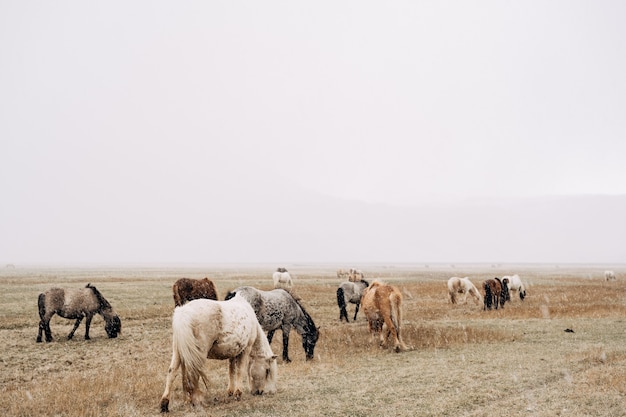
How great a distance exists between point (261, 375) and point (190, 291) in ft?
35.7

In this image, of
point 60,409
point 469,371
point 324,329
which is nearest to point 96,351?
point 60,409

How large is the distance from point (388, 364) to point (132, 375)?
7363 mm

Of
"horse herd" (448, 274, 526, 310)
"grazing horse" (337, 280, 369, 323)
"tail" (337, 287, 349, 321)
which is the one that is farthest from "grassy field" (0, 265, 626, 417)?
"horse herd" (448, 274, 526, 310)

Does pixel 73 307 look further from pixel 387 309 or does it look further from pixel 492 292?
pixel 492 292

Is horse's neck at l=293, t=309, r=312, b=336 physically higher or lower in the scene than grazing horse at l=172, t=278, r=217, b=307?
lower

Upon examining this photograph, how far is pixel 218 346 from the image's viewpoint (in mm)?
8641

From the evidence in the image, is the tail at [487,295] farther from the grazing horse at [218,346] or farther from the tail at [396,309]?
the grazing horse at [218,346]

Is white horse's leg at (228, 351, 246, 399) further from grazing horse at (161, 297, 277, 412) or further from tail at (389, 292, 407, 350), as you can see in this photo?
tail at (389, 292, 407, 350)

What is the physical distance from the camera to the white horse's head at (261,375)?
31.8 ft

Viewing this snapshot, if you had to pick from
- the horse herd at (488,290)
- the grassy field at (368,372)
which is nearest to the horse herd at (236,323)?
the grassy field at (368,372)

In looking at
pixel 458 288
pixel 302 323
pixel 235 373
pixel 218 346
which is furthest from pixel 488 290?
pixel 218 346

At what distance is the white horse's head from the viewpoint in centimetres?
969

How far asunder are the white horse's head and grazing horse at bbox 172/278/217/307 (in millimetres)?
10303

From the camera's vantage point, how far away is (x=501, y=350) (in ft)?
46.7
